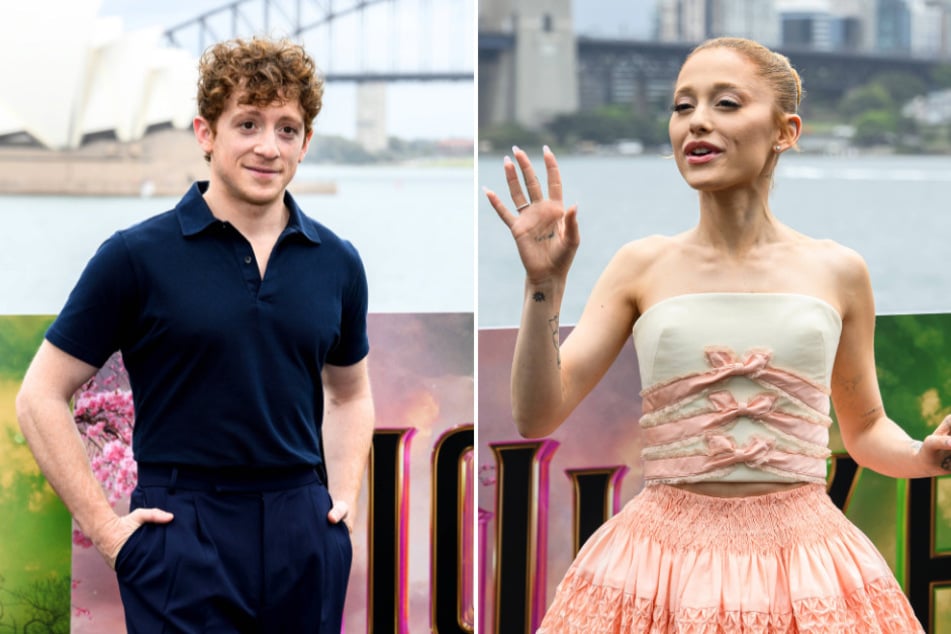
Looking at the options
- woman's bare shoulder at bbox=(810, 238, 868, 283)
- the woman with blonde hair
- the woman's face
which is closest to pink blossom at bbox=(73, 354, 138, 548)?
the woman with blonde hair

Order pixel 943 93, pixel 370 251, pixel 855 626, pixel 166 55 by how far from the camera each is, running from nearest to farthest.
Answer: pixel 855 626, pixel 166 55, pixel 370 251, pixel 943 93

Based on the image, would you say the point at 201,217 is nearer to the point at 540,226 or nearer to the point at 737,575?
the point at 540,226

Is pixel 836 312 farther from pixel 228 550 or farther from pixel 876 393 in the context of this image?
pixel 228 550

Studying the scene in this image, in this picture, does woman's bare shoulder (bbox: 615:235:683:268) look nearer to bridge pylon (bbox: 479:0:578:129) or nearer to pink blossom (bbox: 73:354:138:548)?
pink blossom (bbox: 73:354:138:548)

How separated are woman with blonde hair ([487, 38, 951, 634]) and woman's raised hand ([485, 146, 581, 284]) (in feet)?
0.03

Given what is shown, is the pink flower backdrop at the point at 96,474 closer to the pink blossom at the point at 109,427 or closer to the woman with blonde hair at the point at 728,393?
the pink blossom at the point at 109,427

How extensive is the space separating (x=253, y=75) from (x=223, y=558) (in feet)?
2.73

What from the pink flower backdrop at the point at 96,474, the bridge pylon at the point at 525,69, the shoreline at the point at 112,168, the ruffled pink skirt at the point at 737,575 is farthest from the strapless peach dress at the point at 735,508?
the bridge pylon at the point at 525,69

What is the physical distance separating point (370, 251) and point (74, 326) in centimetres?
113

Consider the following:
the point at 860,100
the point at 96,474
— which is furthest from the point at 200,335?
the point at 860,100

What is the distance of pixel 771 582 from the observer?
1.99m

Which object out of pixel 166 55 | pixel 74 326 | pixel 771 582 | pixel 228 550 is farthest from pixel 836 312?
pixel 166 55

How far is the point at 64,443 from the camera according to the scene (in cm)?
220

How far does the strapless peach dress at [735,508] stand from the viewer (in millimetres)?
1991
